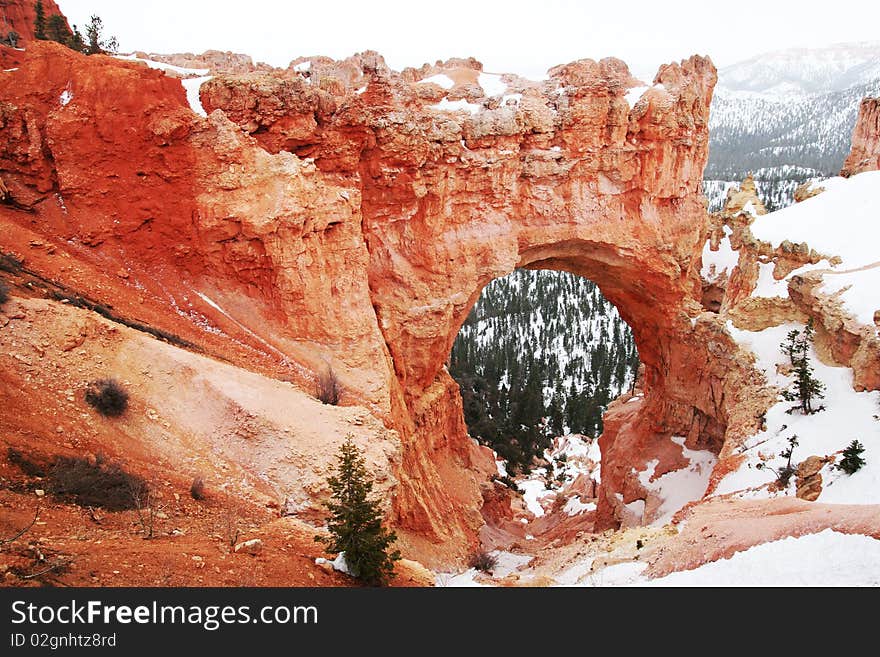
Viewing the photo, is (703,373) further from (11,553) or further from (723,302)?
(11,553)

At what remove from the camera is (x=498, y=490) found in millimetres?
29406

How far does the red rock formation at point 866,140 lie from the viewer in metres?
35.0

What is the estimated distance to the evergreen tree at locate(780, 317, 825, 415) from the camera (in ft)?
59.8

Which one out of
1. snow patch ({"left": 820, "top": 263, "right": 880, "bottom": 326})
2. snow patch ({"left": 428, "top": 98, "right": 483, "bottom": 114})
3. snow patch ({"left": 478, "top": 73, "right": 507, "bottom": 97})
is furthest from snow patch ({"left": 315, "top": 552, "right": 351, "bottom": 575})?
snow patch ({"left": 478, "top": 73, "right": 507, "bottom": 97})

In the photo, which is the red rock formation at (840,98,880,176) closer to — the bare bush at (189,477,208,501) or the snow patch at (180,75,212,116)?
the snow patch at (180,75,212,116)

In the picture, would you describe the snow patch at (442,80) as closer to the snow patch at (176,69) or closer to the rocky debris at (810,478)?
the snow patch at (176,69)

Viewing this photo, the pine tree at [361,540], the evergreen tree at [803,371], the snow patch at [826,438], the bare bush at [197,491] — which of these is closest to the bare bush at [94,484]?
the bare bush at [197,491]

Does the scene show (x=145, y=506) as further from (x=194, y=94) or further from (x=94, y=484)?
(x=194, y=94)

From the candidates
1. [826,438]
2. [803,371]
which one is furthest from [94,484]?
[803,371]

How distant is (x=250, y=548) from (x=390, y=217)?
14710 millimetres

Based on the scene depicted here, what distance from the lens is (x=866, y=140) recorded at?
119 ft
